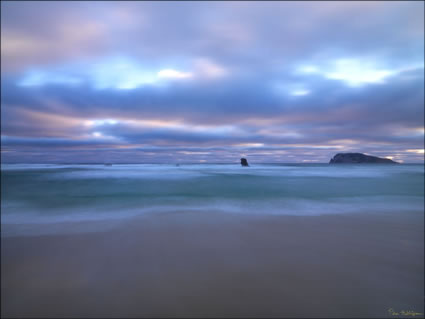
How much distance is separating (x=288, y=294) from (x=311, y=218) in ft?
16.0

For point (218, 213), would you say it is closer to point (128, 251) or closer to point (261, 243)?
point (261, 243)

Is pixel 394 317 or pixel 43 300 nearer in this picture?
pixel 394 317

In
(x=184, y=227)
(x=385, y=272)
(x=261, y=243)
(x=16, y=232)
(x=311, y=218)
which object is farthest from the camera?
(x=311, y=218)

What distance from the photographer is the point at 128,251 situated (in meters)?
4.71

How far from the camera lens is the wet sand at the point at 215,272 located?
3.06 m

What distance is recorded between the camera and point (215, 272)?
12.7 ft

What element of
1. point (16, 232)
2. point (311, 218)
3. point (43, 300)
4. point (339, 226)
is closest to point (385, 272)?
point (339, 226)

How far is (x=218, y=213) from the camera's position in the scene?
818 centimetres

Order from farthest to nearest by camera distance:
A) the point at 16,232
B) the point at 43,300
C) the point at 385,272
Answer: the point at 16,232, the point at 385,272, the point at 43,300

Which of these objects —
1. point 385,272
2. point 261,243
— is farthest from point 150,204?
point 385,272

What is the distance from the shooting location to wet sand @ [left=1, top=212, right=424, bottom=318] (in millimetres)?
3061

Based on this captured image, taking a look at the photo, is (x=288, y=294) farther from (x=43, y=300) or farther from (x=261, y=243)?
(x=43, y=300)

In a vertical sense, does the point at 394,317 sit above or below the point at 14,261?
below

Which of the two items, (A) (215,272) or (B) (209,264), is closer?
(A) (215,272)
